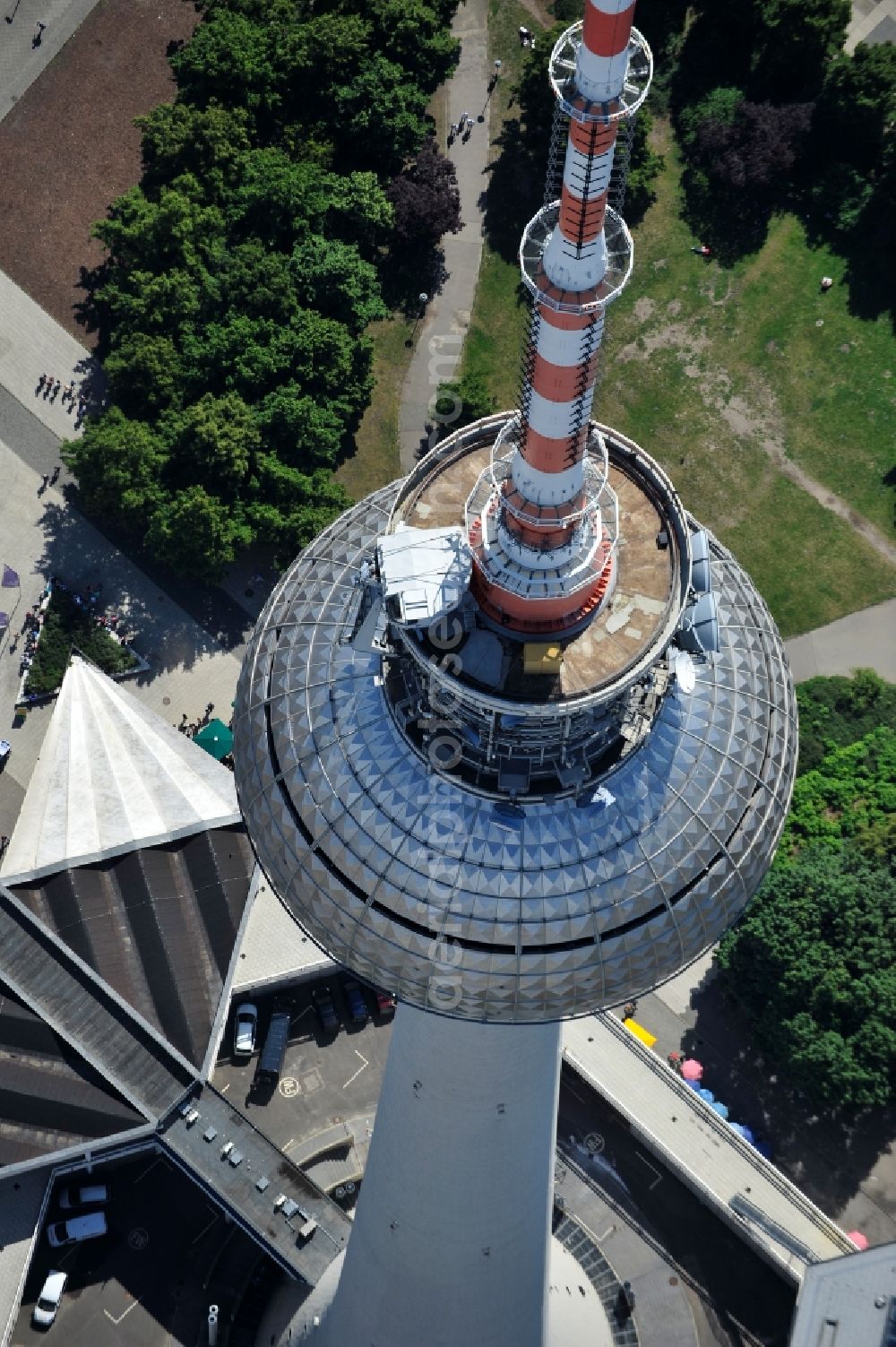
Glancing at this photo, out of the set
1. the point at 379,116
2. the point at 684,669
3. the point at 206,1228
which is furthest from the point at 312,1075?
the point at 379,116

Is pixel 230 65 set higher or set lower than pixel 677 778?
higher

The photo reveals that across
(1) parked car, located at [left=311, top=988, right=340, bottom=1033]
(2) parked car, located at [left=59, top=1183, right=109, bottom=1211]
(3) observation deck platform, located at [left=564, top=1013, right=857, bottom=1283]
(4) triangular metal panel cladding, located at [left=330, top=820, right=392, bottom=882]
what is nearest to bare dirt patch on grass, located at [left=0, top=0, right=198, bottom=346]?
(1) parked car, located at [left=311, top=988, right=340, bottom=1033]

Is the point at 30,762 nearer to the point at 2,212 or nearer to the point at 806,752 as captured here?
the point at 2,212

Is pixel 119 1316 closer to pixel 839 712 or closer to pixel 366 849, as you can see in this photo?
pixel 366 849

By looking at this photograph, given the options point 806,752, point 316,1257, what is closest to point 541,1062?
point 316,1257

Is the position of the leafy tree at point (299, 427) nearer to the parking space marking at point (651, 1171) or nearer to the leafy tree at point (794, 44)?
the leafy tree at point (794, 44)

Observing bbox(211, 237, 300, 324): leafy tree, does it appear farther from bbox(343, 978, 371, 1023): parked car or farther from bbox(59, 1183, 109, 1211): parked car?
bbox(59, 1183, 109, 1211): parked car

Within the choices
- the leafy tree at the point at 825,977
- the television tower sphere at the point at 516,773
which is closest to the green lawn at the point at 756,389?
the leafy tree at the point at 825,977
